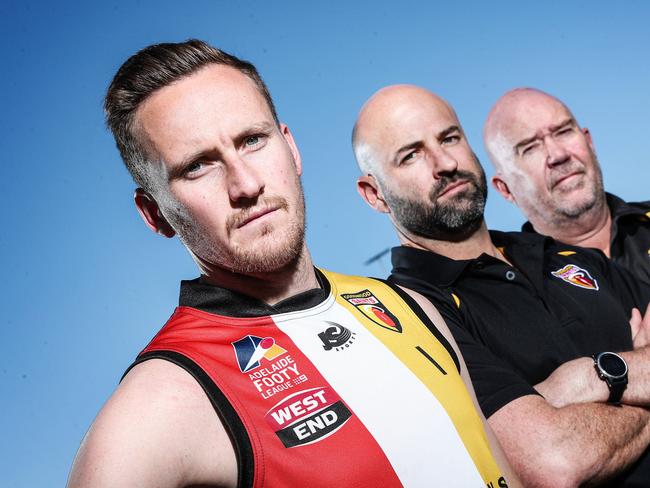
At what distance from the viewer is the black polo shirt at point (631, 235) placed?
3.58 meters

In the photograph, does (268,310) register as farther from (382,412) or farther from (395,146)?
(395,146)

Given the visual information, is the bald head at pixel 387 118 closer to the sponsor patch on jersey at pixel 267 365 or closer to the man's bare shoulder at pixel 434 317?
the man's bare shoulder at pixel 434 317

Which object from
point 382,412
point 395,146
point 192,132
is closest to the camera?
point 382,412

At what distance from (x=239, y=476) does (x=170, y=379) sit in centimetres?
29

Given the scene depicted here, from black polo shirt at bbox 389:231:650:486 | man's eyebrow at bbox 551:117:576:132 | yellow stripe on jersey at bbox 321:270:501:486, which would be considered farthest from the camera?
man's eyebrow at bbox 551:117:576:132

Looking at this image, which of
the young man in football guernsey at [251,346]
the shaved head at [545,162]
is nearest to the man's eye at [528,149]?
the shaved head at [545,162]

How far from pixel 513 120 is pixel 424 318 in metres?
2.46

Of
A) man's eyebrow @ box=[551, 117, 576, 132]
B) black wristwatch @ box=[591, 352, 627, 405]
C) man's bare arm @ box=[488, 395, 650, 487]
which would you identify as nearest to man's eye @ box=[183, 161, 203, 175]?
man's bare arm @ box=[488, 395, 650, 487]

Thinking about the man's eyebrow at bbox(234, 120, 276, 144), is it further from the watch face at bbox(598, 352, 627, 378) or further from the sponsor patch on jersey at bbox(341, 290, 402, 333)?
the watch face at bbox(598, 352, 627, 378)

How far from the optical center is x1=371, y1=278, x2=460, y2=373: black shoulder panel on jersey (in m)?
2.09

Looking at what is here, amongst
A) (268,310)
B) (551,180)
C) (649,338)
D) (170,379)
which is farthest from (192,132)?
(551,180)

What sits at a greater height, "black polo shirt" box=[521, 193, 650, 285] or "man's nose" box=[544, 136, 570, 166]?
"man's nose" box=[544, 136, 570, 166]

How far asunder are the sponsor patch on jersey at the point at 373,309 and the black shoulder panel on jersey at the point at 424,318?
0.44ft

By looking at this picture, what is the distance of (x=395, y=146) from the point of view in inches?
127
